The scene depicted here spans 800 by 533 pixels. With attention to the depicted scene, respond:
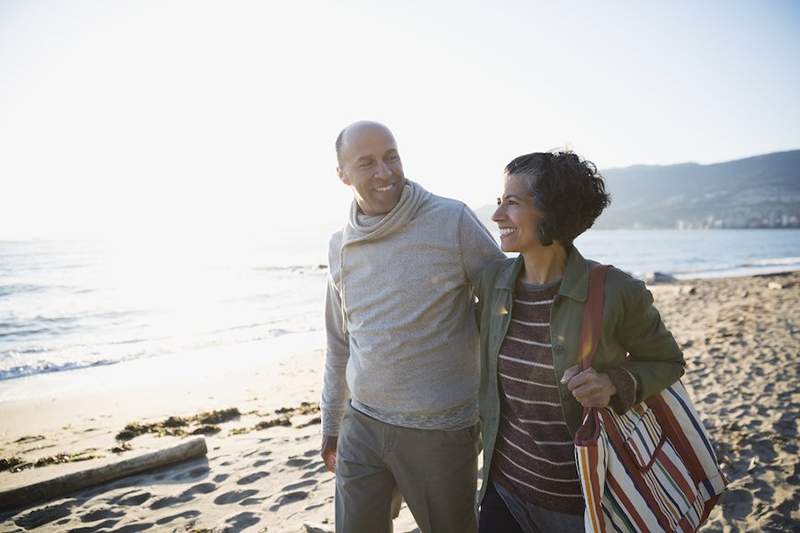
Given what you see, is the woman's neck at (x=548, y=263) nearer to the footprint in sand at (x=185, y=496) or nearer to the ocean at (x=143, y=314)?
the footprint in sand at (x=185, y=496)

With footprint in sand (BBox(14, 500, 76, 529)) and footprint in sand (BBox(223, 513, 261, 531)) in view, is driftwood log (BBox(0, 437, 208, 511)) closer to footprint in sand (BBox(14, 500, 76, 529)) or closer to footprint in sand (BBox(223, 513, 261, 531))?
footprint in sand (BBox(14, 500, 76, 529))

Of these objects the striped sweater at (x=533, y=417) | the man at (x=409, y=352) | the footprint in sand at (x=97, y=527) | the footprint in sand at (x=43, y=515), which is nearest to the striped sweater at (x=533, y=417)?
the striped sweater at (x=533, y=417)

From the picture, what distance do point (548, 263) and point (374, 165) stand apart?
1.08m

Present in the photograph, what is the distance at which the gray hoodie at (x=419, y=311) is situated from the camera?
240 centimetres

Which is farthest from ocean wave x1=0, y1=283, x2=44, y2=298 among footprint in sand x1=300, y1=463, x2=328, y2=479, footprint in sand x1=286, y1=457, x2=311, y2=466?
footprint in sand x1=300, y1=463, x2=328, y2=479

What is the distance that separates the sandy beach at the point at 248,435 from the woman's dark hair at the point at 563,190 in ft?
9.29

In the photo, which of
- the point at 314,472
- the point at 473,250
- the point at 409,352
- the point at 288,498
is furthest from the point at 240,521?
the point at 473,250

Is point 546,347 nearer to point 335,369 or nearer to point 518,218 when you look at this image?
point 518,218

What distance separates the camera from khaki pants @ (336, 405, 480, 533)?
2326mm

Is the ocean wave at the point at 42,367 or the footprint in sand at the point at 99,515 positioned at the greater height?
the footprint in sand at the point at 99,515

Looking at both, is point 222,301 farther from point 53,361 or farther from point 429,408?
point 429,408

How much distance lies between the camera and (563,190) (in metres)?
2.03

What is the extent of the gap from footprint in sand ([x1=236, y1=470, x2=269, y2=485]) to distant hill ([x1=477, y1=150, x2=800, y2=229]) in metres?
104

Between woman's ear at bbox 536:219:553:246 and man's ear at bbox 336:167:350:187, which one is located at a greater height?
man's ear at bbox 336:167:350:187
